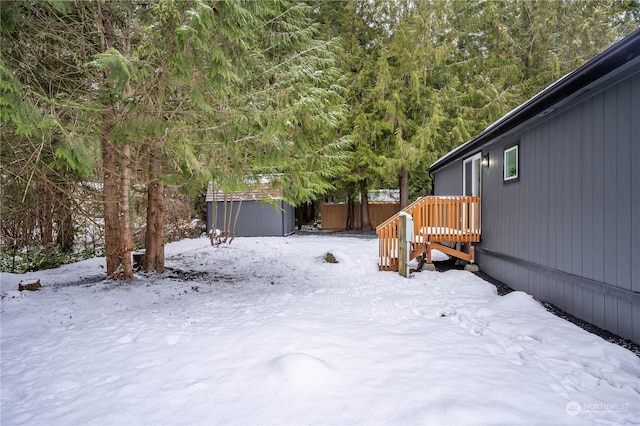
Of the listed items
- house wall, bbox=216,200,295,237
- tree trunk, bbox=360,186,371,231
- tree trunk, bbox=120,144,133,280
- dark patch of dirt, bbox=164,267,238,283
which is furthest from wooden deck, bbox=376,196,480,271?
tree trunk, bbox=360,186,371,231

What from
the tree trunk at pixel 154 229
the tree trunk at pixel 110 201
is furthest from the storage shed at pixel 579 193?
the tree trunk at pixel 154 229

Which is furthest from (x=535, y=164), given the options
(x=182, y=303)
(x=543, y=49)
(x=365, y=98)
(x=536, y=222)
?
(x=543, y=49)

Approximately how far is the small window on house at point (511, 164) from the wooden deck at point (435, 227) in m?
1.32

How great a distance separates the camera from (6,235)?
8.61m

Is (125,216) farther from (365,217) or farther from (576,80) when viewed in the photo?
(365,217)

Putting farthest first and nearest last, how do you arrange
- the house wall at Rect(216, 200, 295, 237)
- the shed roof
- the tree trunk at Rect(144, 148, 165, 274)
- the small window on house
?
the house wall at Rect(216, 200, 295, 237)
the tree trunk at Rect(144, 148, 165, 274)
the small window on house
the shed roof

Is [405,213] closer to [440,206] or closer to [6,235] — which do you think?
[440,206]

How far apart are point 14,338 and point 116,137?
2734mm

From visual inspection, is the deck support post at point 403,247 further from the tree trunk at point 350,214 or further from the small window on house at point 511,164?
the tree trunk at point 350,214

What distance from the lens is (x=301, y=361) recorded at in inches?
116

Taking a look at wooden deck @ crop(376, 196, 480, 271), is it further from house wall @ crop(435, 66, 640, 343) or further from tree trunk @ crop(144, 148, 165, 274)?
tree trunk @ crop(144, 148, 165, 274)

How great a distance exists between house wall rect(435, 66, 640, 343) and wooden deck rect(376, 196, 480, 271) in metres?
1.26

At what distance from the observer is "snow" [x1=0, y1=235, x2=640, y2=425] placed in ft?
7.98

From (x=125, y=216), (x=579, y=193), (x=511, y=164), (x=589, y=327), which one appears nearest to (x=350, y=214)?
(x=511, y=164)
